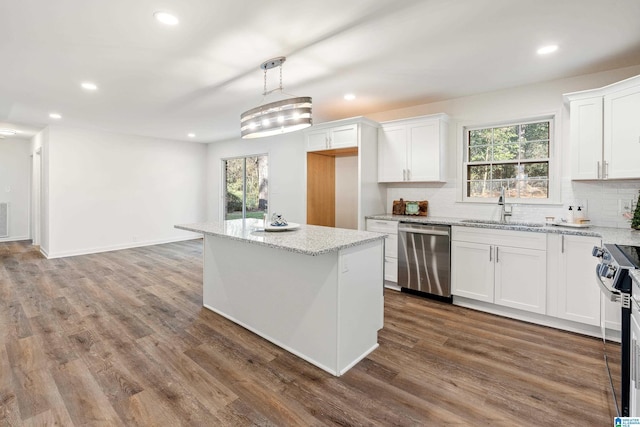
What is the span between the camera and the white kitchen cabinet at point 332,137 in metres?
4.31

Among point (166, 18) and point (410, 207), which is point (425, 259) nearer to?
point (410, 207)

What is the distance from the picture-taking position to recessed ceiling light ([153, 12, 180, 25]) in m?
2.21

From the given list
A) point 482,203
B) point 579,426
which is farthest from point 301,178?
A: point 579,426

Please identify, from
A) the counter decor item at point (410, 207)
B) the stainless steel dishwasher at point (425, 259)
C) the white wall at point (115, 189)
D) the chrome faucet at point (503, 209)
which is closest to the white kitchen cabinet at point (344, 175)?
the counter decor item at point (410, 207)

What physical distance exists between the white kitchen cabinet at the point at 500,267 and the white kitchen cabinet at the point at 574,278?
93 millimetres

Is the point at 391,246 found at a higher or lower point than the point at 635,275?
lower

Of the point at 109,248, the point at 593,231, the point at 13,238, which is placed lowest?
the point at 109,248

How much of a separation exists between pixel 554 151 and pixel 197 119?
16.8ft

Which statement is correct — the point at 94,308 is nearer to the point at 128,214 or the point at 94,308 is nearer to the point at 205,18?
the point at 205,18

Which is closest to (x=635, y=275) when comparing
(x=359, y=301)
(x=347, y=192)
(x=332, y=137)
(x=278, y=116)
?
(x=359, y=301)

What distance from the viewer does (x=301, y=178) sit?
5.93m

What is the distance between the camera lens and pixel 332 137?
180 inches

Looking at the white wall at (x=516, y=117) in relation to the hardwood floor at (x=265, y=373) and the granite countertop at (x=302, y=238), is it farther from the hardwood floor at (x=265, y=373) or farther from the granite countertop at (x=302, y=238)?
the granite countertop at (x=302, y=238)

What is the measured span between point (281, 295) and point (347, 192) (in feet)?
10.2
